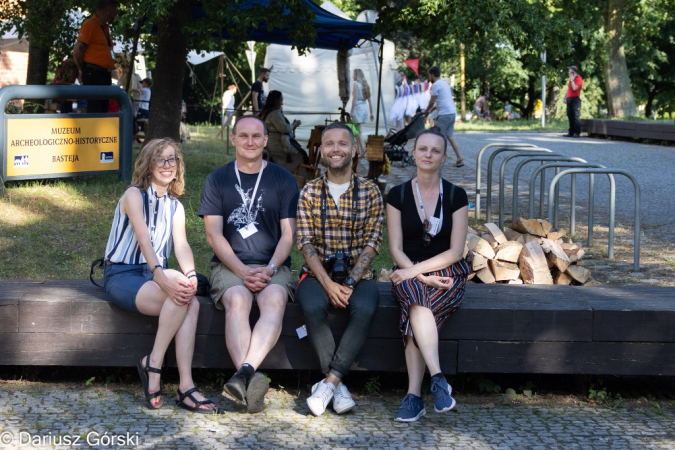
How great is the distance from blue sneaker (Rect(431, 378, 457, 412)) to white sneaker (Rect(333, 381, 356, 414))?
41 centimetres

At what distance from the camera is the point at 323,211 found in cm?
509

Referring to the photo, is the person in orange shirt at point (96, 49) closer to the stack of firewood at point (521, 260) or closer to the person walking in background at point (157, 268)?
the stack of firewood at point (521, 260)

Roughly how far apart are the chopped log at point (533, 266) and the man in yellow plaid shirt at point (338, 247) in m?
1.61

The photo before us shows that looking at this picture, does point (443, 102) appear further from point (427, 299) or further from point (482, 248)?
point (427, 299)

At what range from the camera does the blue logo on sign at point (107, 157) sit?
11.0m

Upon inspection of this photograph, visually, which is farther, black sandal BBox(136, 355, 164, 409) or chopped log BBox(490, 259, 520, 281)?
chopped log BBox(490, 259, 520, 281)

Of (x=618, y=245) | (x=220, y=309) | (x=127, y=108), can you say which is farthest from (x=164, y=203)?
(x=127, y=108)

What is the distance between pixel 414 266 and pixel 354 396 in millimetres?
778

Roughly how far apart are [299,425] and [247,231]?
1214 millimetres

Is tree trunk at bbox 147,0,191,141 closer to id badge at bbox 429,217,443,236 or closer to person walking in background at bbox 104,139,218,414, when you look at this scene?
person walking in background at bbox 104,139,218,414

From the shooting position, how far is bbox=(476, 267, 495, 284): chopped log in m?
6.25

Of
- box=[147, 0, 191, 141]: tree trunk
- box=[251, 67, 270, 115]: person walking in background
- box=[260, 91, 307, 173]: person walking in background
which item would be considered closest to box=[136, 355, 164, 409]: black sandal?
box=[260, 91, 307, 173]: person walking in background

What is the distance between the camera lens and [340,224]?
510 centimetres

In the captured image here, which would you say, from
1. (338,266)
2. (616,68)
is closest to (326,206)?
(338,266)
